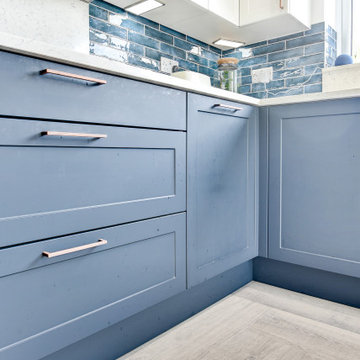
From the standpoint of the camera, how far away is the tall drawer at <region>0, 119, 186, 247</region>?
95 centimetres

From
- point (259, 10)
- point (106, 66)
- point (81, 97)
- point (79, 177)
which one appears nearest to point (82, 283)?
point (79, 177)

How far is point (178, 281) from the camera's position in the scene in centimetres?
145

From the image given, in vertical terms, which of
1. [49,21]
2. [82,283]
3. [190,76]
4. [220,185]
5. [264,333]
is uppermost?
[49,21]

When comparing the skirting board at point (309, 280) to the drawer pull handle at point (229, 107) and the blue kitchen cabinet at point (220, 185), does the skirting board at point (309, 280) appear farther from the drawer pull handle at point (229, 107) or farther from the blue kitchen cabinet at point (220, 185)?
the drawer pull handle at point (229, 107)

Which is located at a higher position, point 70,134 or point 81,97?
point 81,97

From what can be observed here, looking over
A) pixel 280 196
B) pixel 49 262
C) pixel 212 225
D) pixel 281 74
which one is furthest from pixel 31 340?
pixel 281 74

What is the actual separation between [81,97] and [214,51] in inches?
66.3

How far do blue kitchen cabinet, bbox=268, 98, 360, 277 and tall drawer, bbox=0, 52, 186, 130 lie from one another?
0.69 m

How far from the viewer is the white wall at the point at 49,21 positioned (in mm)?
1443

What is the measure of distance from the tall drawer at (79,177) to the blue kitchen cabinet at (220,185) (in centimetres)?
14

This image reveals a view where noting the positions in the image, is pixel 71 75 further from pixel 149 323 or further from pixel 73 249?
pixel 149 323

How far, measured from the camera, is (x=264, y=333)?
4.82 ft

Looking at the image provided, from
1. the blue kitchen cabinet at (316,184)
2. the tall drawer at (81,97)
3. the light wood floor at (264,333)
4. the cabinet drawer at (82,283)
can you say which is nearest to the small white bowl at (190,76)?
the blue kitchen cabinet at (316,184)

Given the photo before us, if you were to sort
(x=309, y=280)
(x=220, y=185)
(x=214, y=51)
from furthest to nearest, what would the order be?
(x=214, y=51) → (x=309, y=280) → (x=220, y=185)
